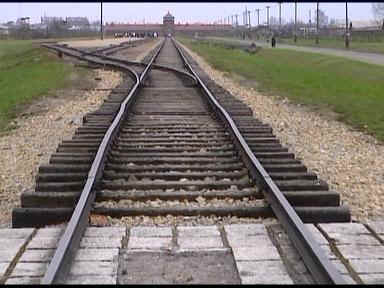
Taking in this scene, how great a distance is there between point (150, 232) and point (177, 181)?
168 centimetres

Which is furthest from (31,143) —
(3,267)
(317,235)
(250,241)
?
(317,235)

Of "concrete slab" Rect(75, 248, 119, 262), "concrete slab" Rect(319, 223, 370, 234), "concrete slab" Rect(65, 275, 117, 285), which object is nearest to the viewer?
"concrete slab" Rect(65, 275, 117, 285)

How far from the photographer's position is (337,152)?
8914mm

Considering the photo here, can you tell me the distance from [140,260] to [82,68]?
73.4 feet

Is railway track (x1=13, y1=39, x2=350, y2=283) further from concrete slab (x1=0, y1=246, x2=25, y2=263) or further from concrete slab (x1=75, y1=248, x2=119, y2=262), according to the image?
concrete slab (x1=0, y1=246, x2=25, y2=263)

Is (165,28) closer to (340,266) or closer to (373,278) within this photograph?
(340,266)

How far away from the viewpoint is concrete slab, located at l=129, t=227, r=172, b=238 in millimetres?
4926

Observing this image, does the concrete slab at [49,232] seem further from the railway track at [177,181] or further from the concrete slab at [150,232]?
the concrete slab at [150,232]

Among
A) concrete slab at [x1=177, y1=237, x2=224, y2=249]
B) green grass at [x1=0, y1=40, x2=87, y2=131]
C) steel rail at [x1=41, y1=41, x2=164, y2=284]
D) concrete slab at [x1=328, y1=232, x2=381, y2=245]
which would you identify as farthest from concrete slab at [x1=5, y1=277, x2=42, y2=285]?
green grass at [x1=0, y1=40, x2=87, y2=131]

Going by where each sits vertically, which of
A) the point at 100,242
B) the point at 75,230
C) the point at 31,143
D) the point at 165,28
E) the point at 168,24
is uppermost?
the point at 168,24

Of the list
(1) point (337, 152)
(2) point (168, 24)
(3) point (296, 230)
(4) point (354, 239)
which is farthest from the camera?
(2) point (168, 24)

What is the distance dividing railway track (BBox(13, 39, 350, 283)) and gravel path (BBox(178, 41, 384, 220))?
18.6 inches

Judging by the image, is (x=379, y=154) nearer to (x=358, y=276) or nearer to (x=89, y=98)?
(x=358, y=276)

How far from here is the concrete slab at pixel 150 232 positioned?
493cm
